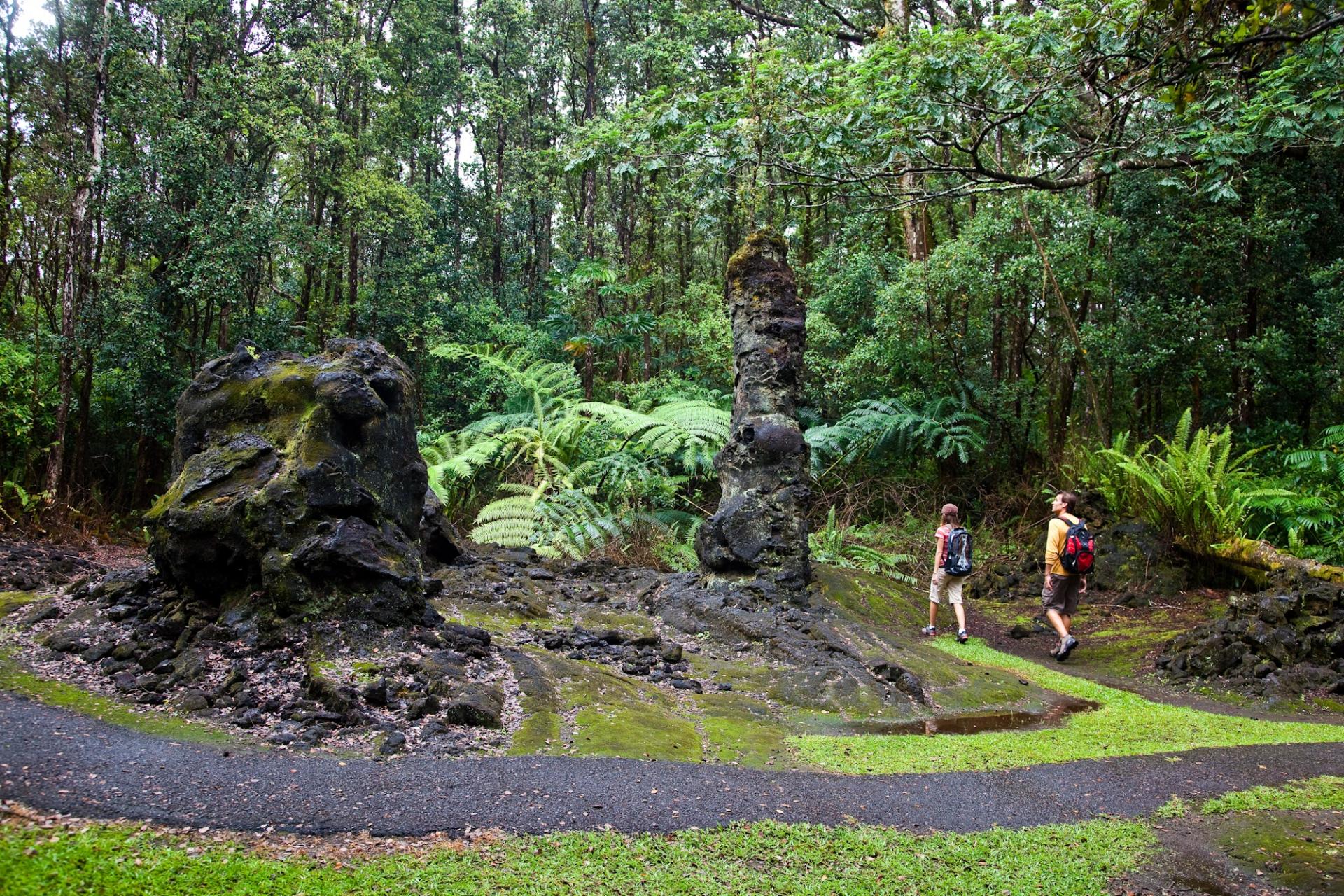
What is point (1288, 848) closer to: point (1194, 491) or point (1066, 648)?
point (1066, 648)

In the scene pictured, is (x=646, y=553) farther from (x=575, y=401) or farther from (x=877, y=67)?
(x=877, y=67)

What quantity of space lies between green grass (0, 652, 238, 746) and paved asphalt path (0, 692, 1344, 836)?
0.33 ft

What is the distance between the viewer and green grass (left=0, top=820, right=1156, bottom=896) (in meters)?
2.35

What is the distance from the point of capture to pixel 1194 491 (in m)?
9.70

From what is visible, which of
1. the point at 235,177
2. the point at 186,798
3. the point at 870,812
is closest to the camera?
the point at 186,798

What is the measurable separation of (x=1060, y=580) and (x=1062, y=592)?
15cm

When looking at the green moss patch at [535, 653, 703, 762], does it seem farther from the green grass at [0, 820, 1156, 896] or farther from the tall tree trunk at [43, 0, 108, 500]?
the tall tree trunk at [43, 0, 108, 500]

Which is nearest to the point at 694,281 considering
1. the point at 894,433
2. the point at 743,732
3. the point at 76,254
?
the point at 894,433

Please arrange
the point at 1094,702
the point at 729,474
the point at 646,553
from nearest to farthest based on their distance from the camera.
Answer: the point at 1094,702 < the point at 729,474 < the point at 646,553

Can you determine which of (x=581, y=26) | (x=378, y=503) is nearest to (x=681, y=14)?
(x=581, y=26)

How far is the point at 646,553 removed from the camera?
10.1 meters

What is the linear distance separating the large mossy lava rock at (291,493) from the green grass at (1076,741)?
110 inches

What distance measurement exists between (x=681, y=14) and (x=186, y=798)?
19593 mm

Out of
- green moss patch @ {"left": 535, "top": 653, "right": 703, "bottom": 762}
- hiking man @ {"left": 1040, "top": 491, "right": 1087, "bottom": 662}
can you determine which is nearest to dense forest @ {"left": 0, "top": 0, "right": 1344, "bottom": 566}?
hiking man @ {"left": 1040, "top": 491, "right": 1087, "bottom": 662}
